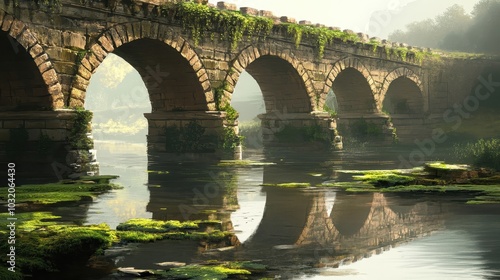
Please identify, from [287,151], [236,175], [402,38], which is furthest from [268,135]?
[402,38]

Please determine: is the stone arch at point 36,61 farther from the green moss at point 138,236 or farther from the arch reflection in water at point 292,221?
the green moss at point 138,236

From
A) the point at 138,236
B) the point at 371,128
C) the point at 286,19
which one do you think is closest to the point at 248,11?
the point at 286,19

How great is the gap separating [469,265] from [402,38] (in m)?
75.2

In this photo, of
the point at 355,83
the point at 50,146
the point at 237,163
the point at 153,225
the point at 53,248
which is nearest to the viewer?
the point at 53,248

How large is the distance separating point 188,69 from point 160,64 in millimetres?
1119

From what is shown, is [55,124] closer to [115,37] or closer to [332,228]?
[115,37]

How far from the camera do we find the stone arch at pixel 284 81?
32.1m

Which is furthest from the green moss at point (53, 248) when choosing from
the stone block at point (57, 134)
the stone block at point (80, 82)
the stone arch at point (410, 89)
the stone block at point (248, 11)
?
the stone arch at point (410, 89)

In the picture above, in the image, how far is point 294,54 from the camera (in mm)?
32688

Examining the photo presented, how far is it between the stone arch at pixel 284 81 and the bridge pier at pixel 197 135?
4215 millimetres

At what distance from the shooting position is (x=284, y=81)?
34.2m

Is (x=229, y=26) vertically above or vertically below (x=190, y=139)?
above

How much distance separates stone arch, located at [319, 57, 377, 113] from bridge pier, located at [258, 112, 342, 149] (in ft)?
3.19

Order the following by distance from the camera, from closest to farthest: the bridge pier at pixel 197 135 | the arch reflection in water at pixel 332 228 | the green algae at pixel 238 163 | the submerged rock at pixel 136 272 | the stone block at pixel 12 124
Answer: the submerged rock at pixel 136 272, the arch reflection in water at pixel 332 228, the stone block at pixel 12 124, the green algae at pixel 238 163, the bridge pier at pixel 197 135
